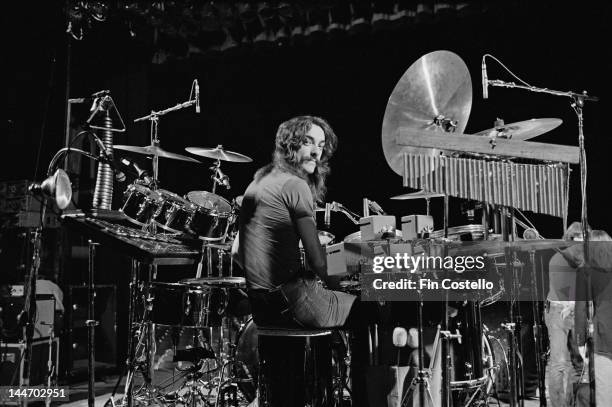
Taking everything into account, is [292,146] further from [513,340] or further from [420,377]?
[513,340]

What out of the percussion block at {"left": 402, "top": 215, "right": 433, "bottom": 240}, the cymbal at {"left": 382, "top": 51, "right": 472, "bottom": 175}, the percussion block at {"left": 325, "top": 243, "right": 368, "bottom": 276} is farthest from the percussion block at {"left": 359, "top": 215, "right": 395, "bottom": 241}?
the percussion block at {"left": 325, "top": 243, "right": 368, "bottom": 276}

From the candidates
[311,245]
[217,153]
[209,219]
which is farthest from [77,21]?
[311,245]

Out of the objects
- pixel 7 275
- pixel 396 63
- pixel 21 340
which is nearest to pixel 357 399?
pixel 21 340

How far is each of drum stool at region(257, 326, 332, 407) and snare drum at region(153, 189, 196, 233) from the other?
268 centimetres

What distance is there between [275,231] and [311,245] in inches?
7.6

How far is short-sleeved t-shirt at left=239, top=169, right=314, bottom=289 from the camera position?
2.45 metres

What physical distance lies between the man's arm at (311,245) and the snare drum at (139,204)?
9.04 feet

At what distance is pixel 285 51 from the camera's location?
7547mm

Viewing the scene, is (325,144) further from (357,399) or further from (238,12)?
(238,12)

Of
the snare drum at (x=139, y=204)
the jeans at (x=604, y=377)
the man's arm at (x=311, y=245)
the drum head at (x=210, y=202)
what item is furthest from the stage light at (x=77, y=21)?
the jeans at (x=604, y=377)

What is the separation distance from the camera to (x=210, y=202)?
17.1 ft

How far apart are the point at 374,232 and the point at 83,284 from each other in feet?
15.6

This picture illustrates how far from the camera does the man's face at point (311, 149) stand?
2713 mm

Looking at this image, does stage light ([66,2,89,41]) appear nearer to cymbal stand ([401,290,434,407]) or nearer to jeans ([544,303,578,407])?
cymbal stand ([401,290,434,407])
